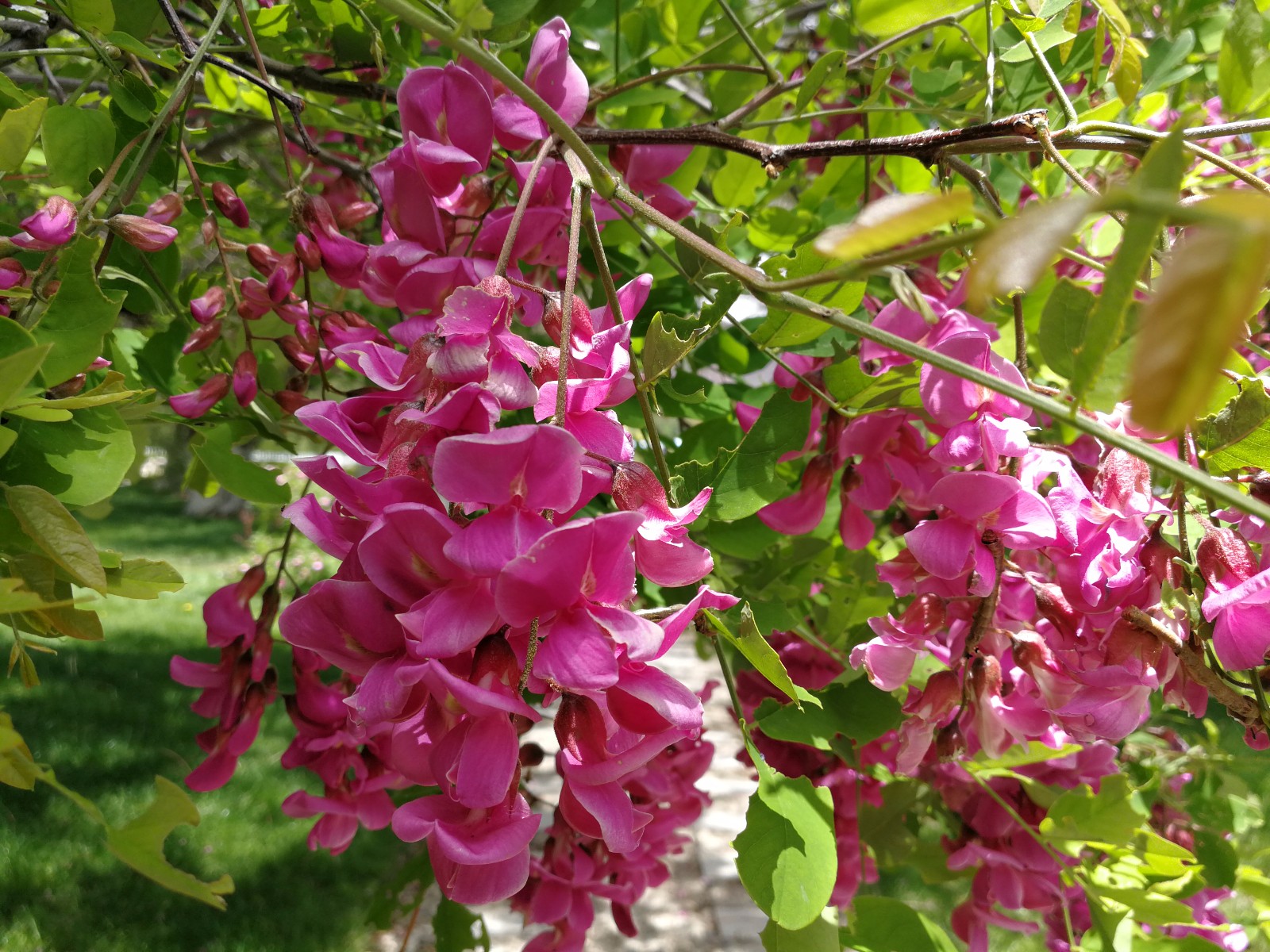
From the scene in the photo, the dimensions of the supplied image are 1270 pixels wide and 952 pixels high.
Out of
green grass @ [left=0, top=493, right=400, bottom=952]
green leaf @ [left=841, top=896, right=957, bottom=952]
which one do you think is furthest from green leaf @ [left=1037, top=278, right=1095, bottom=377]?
green grass @ [left=0, top=493, right=400, bottom=952]

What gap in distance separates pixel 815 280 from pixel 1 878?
109 inches

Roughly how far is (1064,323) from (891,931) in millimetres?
522

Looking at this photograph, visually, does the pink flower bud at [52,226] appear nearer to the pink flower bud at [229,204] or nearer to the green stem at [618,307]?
the pink flower bud at [229,204]

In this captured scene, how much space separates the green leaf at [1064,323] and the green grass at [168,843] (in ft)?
6.79

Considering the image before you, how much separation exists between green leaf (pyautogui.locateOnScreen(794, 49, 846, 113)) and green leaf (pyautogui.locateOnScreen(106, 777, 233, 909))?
2.22 ft

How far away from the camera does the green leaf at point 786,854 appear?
55 centimetres

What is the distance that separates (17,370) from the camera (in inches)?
13.3

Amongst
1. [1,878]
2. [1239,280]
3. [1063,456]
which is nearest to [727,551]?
[1063,456]

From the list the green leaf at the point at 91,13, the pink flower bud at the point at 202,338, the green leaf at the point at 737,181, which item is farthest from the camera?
the green leaf at the point at 737,181

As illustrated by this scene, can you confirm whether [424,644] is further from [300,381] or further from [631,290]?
[300,381]

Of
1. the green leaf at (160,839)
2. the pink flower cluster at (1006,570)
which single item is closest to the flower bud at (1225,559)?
the pink flower cluster at (1006,570)

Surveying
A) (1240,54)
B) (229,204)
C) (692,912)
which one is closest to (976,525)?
(1240,54)

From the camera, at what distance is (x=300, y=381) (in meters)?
0.83

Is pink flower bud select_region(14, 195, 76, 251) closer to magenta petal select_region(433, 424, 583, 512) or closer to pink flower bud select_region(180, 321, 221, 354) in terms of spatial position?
pink flower bud select_region(180, 321, 221, 354)
